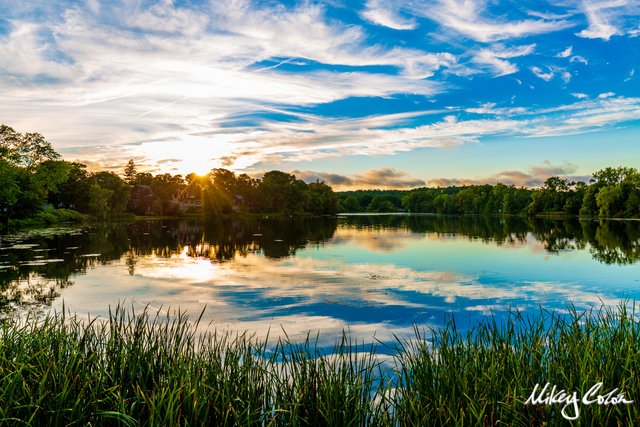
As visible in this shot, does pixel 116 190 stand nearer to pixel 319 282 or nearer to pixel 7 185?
pixel 7 185

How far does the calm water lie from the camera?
12305mm

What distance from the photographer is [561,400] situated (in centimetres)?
472

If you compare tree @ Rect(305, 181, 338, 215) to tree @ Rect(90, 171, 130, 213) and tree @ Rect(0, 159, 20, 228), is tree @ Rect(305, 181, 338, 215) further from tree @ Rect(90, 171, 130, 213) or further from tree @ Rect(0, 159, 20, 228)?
tree @ Rect(0, 159, 20, 228)

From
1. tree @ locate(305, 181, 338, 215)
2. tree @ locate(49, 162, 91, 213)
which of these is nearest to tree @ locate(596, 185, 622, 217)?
tree @ locate(305, 181, 338, 215)

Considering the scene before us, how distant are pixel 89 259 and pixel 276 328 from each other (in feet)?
52.5

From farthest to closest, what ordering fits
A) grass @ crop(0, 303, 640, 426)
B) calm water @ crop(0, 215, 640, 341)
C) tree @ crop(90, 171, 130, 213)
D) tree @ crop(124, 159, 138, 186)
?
tree @ crop(124, 159, 138, 186) < tree @ crop(90, 171, 130, 213) < calm water @ crop(0, 215, 640, 341) < grass @ crop(0, 303, 640, 426)

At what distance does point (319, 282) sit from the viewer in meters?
17.4

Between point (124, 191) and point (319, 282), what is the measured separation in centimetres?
7319

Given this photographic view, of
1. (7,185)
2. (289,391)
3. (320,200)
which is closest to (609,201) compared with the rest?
(320,200)

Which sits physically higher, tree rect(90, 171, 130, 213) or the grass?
tree rect(90, 171, 130, 213)

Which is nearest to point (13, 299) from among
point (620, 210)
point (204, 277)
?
point (204, 277)

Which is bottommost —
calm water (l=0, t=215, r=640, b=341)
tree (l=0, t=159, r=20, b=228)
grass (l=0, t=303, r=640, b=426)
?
calm water (l=0, t=215, r=640, b=341)

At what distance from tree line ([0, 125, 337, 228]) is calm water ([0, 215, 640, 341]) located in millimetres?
23702

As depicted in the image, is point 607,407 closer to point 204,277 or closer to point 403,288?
point 403,288
